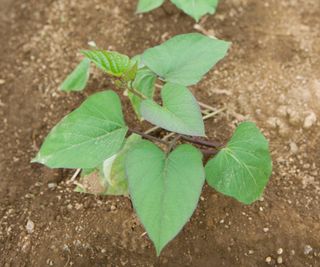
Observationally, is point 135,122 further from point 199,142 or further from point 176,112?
point 176,112

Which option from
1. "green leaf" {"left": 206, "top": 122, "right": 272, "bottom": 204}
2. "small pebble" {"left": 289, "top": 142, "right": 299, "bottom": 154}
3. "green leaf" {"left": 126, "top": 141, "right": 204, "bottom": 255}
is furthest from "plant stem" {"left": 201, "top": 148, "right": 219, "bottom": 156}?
"small pebble" {"left": 289, "top": 142, "right": 299, "bottom": 154}

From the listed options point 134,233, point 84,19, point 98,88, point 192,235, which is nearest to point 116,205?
point 134,233

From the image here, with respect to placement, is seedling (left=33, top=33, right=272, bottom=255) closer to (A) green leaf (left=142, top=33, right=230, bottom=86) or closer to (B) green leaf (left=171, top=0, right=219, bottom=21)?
(A) green leaf (left=142, top=33, right=230, bottom=86)

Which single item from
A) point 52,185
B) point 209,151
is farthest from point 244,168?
point 52,185

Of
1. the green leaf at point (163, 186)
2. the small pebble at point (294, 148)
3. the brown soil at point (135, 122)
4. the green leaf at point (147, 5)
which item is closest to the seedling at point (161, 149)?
the green leaf at point (163, 186)

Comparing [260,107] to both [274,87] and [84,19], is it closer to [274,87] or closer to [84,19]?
[274,87]

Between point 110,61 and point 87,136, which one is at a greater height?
point 110,61
